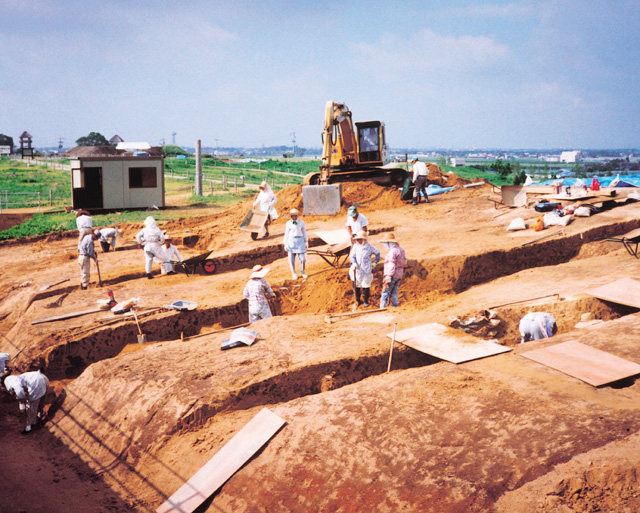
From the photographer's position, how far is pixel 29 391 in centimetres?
Answer: 794

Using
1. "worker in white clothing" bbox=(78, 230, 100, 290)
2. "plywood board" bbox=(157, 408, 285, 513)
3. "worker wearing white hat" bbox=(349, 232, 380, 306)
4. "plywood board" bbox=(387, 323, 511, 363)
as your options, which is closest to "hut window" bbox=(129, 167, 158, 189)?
"worker in white clothing" bbox=(78, 230, 100, 290)

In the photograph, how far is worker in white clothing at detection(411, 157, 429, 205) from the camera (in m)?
20.5

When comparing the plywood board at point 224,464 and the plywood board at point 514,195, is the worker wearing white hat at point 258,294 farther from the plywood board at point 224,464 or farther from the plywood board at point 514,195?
the plywood board at point 514,195

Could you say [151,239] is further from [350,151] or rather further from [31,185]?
[31,185]

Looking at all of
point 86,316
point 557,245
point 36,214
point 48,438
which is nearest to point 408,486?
point 48,438

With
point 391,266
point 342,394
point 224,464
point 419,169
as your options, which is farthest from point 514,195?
point 224,464

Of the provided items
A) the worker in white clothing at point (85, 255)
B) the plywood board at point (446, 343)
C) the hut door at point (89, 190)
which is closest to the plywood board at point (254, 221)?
the worker in white clothing at point (85, 255)

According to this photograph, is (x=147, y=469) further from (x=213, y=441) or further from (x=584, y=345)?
A: (x=584, y=345)

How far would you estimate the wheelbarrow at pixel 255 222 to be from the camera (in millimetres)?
16594

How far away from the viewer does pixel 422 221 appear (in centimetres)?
1864

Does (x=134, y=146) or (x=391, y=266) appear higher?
(x=134, y=146)

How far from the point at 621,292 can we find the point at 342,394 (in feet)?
18.2

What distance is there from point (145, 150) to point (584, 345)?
26.3 meters

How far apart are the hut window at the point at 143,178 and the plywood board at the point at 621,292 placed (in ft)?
67.2
